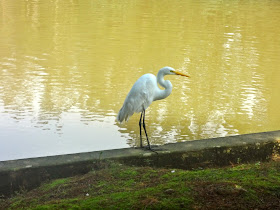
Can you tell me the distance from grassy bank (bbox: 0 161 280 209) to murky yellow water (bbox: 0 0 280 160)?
2.26 m

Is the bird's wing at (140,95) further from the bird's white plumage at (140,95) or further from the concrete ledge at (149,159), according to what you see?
the concrete ledge at (149,159)

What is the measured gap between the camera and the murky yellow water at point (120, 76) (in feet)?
23.9

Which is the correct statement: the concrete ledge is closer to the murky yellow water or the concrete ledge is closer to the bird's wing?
the bird's wing

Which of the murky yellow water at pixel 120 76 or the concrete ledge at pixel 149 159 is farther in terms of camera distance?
the murky yellow water at pixel 120 76

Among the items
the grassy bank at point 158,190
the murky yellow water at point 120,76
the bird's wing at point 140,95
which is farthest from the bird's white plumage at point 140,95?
the murky yellow water at point 120,76

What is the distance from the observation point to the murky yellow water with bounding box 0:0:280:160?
729 cm

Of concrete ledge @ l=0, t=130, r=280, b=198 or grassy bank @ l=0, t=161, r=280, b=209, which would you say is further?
concrete ledge @ l=0, t=130, r=280, b=198

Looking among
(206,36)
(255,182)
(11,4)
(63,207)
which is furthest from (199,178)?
(11,4)

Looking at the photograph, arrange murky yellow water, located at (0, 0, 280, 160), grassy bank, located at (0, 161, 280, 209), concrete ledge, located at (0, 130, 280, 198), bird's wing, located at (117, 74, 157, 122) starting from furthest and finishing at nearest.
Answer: murky yellow water, located at (0, 0, 280, 160) < bird's wing, located at (117, 74, 157, 122) < concrete ledge, located at (0, 130, 280, 198) < grassy bank, located at (0, 161, 280, 209)

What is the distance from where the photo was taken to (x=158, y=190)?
140 inches

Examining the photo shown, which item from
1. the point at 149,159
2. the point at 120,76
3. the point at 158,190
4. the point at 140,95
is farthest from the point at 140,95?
the point at 120,76

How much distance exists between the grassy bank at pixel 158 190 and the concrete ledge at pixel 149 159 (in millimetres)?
147

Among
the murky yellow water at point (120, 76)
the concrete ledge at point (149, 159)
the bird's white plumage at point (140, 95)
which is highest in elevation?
the bird's white plumage at point (140, 95)

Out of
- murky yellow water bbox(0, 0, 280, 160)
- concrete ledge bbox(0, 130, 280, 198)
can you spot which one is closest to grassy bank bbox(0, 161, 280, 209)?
concrete ledge bbox(0, 130, 280, 198)
